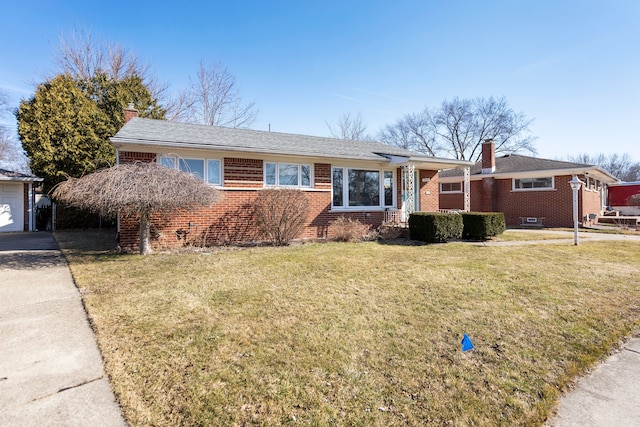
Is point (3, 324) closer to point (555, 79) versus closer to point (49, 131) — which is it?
point (49, 131)

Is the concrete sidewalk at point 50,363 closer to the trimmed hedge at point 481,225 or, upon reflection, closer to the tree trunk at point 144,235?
the tree trunk at point 144,235

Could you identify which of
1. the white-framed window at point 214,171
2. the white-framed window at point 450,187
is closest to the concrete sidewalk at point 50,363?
the white-framed window at point 214,171

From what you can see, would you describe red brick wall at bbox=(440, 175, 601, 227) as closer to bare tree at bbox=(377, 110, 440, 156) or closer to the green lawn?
the green lawn

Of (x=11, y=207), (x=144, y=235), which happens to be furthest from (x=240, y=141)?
(x=11, y=207)

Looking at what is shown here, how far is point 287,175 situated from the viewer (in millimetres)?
10812

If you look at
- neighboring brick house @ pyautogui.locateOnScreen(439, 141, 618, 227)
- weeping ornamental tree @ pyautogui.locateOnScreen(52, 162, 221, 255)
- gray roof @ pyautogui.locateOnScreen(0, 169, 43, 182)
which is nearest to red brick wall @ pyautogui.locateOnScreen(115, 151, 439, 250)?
weeping ornamental tree @ pyautogui.locateOnScreen(52, 162, 221, 255)

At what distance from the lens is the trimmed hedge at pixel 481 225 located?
420 inches

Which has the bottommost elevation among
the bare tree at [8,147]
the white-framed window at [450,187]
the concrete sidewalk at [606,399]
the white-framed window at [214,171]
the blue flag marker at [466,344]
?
the concrete sidewalk at [606,399]

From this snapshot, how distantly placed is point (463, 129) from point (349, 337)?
40.6 meters

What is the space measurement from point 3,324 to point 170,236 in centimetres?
547

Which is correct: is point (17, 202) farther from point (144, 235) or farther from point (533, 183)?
point (533, 183)

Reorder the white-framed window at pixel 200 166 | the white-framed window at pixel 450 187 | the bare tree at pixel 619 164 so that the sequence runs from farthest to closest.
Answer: the bare tree at pixel 619 164 < the white-framed window at pixel 450 187 < the white-framed window at pixel 200 166

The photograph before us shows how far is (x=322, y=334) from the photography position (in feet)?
11.3

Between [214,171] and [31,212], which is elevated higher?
[214,171]
